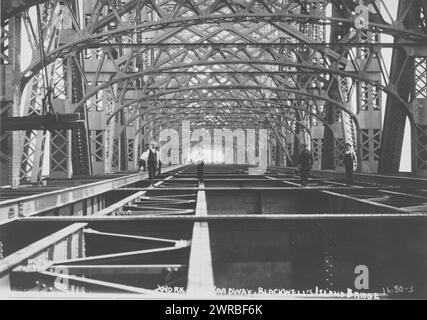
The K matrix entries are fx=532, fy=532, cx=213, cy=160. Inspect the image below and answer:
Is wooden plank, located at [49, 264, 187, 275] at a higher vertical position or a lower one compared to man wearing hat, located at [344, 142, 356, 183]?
lower

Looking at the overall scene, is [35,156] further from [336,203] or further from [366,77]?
[366,77]

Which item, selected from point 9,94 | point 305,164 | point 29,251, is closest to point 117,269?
point 29,251

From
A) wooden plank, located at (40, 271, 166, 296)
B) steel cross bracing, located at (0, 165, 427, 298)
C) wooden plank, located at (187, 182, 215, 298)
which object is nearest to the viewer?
wooden plank, located at (187, 182, 215, 298)

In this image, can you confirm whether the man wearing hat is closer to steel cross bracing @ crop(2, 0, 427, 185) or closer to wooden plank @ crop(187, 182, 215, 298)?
steel cross bracing @ crop(2, 0, 427, 185)

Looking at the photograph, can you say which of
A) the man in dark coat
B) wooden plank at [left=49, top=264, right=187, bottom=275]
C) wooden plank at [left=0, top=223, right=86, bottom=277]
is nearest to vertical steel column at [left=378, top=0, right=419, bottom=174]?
the man in dark coat

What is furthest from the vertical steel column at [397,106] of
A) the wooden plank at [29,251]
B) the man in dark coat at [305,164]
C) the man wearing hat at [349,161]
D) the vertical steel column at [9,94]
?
the wooden plank at [29,251]

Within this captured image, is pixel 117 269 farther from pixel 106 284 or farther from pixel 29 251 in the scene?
pixel 29 251

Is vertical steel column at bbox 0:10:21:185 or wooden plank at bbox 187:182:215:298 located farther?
vertical steel column at bbox 0:10:21:185

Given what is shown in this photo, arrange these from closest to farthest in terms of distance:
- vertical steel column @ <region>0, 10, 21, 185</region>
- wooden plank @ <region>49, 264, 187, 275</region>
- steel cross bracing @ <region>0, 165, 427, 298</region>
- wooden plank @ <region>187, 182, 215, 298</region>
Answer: wooden plank @ <region>187, 182, 215, 298</region>, steel cross bracing @ <region>0, 165, 427, 298</region>, wooden plank @ <region>49, 264, 187, 275</region>, vertical steel column @ <region>0, 10, 21, 185</region>

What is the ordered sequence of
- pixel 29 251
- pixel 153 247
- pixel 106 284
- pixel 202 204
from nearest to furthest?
pixel 106 284 → pixel 29 251 → pixel 153 247 → pixel 202 204

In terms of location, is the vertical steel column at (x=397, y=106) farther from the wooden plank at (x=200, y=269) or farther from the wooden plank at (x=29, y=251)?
the wooden plank at (x=29, y=251)

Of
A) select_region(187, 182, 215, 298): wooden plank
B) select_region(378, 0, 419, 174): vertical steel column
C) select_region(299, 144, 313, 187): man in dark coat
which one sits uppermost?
select_region(378, 0, 419, 174): vertical steel column

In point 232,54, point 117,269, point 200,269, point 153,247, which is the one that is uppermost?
point 232,54

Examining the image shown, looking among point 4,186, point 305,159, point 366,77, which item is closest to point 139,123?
point 366,77
